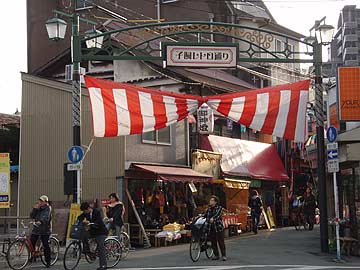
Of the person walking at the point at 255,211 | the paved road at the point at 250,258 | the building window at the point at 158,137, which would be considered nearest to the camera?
the paved road at the point at 250,258

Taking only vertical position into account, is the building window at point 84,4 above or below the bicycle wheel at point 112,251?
above

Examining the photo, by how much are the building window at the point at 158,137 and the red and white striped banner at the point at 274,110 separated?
5.29 metres

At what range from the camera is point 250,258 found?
1548 cm

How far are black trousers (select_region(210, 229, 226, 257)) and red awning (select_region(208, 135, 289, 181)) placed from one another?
10346 millimetres

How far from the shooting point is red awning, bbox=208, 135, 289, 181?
26.4m

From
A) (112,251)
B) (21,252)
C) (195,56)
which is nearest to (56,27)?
(195,56)

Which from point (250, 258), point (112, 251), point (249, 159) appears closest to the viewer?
point (112, 251)

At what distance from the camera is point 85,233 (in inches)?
535

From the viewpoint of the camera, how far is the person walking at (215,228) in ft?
49.6

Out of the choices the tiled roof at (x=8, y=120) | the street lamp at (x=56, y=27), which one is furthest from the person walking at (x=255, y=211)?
the tiled roof at (x=8, y=120)

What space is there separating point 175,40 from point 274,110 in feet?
43.8

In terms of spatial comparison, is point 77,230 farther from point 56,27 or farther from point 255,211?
point 255,211

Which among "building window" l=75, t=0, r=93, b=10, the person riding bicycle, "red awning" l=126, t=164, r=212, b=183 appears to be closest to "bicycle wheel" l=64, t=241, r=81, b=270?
the person riding bicycle

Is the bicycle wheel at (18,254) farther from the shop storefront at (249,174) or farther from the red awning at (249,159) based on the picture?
the red awning at (249,159)
